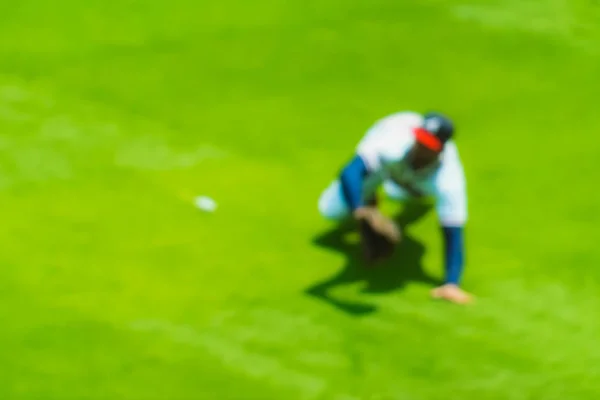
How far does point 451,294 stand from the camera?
14.4ft

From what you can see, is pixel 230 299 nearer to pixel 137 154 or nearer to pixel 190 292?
pixel 190 292

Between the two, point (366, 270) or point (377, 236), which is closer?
point (377, 236)

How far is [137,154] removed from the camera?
5258 mm

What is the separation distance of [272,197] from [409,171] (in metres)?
0.97

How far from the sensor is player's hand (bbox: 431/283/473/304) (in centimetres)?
439

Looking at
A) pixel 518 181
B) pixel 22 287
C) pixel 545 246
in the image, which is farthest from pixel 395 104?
pixel 22 287

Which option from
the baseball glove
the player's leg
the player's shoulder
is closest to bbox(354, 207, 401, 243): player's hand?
the baseball glove

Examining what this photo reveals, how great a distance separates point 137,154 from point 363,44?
2.01 m

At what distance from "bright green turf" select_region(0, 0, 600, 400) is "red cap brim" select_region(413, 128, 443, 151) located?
828 millimetres

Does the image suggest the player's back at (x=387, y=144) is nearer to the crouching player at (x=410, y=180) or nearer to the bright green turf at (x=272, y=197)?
the crouching player at (x=410, y=180)

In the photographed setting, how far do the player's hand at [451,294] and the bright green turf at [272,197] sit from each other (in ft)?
0.17

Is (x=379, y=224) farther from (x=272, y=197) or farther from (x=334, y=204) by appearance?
(x=272, y=197)

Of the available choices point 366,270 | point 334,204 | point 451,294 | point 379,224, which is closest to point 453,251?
point 451,294

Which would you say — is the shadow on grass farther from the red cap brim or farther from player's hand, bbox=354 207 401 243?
the red cap brim
